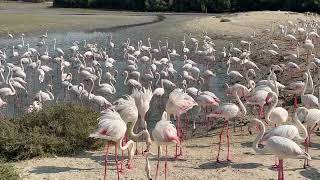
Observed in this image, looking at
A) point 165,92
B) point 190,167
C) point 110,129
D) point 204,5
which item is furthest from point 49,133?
point 204,5

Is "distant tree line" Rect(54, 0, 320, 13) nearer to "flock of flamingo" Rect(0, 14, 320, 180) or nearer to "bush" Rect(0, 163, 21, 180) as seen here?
"flock of flamingo" Rect(0, 14, 320, 180)

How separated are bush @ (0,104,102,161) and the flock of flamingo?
61 cm

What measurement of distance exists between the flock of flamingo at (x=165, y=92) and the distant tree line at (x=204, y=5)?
26.1 meters

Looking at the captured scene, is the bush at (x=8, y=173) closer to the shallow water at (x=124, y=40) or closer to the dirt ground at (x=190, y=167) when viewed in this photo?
the dirt ground at (x=190, y=167)

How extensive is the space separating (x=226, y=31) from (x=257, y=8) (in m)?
Answer: 29.2

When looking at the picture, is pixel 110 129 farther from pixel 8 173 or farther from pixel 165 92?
pixel 165 92

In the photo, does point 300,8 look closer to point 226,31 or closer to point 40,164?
point 226,31

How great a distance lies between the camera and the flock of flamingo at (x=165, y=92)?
32.5 ft

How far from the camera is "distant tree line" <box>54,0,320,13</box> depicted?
6291 cm

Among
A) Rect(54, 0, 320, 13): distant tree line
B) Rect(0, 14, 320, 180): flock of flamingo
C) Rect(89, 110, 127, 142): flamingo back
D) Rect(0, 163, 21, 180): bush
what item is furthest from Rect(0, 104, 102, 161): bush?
Rect(54, 0, 320, 13): distant tree line

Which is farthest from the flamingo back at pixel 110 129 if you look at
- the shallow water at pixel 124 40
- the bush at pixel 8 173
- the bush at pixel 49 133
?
the shallow water at pixel 124 40

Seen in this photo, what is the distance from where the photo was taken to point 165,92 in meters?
20.2

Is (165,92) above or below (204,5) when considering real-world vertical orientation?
below

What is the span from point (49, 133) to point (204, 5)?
57.8 meters
